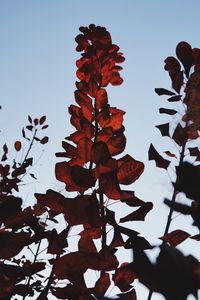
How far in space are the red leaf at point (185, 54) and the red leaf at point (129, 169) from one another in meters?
0.56

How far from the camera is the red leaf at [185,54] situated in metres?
1.40

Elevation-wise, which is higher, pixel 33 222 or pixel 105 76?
pixel 105 76

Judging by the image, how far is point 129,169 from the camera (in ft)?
4.05

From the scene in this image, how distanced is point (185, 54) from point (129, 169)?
0.62 meters

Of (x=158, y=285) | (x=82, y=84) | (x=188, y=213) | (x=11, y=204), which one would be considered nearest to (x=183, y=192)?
(x=188, y=213)

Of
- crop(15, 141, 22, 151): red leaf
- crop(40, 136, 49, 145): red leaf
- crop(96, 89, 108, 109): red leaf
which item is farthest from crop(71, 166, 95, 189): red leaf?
crop(40, 136, 49, 145): red leaf

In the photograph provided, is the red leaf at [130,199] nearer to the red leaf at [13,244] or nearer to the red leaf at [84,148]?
the red leaf at [84,148]

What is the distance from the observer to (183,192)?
0.66 m

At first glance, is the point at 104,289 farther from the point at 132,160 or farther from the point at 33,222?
the point at 132,160

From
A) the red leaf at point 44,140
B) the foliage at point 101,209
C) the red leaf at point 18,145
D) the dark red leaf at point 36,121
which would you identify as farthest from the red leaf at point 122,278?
the dark red leaf at point 36,121

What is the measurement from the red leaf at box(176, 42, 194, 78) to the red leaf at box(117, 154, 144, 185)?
56 centimetres

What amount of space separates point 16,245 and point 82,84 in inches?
38.7

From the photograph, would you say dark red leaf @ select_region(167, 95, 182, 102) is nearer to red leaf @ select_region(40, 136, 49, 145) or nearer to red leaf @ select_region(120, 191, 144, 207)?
red leaf @ select_region(120, 191, 144, 207)

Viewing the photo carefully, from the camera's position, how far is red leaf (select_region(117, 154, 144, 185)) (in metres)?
1.23
